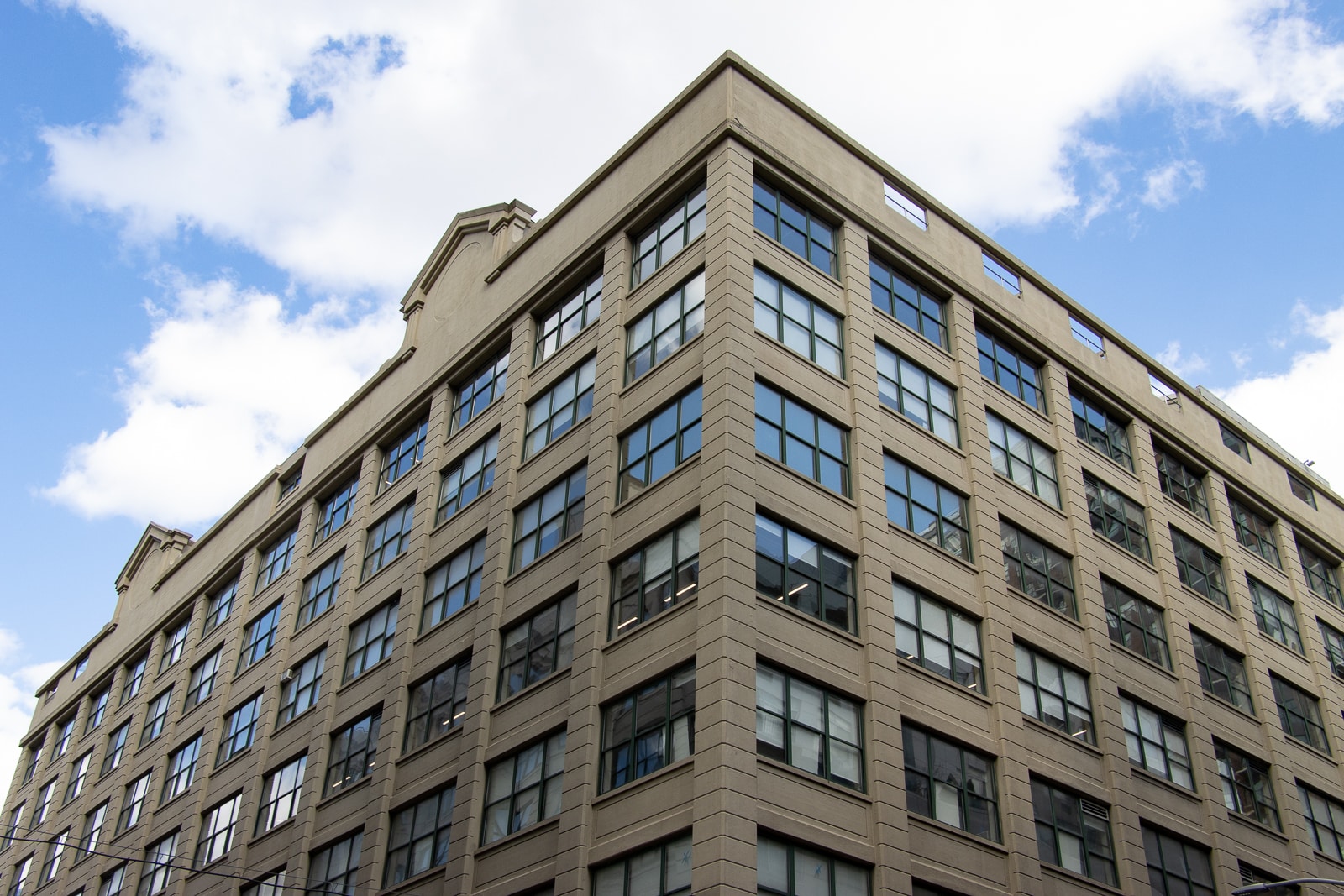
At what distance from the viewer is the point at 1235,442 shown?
46.7 metres

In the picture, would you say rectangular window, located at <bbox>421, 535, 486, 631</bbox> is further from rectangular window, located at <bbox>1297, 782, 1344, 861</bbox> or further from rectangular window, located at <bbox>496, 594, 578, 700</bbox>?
rectangular window, located at <bbox>1297, 782, 1344, 861</bbox>

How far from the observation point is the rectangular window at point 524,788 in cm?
2922

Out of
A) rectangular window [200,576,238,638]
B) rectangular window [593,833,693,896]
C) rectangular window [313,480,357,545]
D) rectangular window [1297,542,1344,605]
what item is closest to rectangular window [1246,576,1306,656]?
rectangular window [1297,542,1344,605]

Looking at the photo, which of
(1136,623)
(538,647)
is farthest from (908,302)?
(538,647)

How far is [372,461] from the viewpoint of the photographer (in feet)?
147

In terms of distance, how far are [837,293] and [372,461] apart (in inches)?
708

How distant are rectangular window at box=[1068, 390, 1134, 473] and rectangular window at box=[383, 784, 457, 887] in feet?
67.7

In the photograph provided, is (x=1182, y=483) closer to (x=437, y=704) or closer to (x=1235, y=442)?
(x=1235, y=442)

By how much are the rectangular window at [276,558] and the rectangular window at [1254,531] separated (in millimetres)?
31542

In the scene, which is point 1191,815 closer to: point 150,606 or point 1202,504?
point 1202,504

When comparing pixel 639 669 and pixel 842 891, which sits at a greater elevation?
pixel 639 669

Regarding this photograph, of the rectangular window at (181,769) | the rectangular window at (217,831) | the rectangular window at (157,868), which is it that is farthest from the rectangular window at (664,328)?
the rectangular window at (157,868)

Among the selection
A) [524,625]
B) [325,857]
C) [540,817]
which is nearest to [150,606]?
[325,857]

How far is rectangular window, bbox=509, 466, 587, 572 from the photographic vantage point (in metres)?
33.2
